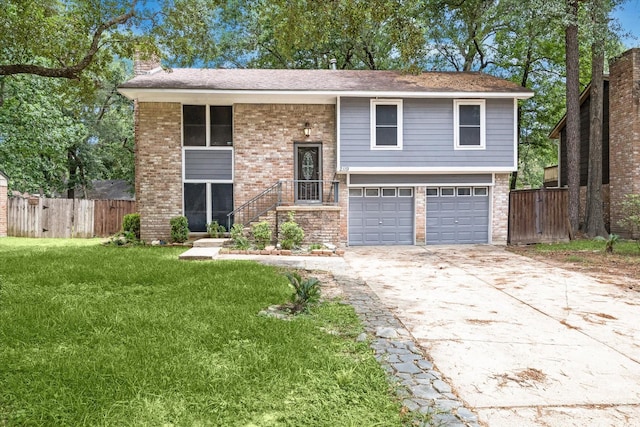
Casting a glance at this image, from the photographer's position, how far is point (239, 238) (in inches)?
460

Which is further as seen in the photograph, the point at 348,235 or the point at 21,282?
the point at 348,235

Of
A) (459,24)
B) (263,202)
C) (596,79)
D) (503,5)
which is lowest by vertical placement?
(263,202)

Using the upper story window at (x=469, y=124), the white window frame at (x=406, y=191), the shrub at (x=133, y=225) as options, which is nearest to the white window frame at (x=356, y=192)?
the white window frame at (x=406, y=191)

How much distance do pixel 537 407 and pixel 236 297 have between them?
3755 mm

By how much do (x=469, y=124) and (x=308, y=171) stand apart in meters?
5.75

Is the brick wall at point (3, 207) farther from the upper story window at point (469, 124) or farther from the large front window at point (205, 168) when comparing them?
the upper story window at point (469, 124)

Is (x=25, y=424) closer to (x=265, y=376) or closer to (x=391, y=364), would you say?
(x=265, y=376)

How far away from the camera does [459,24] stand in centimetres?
2055

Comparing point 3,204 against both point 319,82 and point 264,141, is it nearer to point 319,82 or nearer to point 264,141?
point 264,141

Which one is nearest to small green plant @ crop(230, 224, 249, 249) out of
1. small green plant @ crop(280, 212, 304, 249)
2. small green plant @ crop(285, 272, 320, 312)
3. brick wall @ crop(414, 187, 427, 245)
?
small green plant @ crop(280, 212, 304, 249)

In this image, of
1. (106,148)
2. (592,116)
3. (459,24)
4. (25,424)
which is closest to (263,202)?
(25,424)

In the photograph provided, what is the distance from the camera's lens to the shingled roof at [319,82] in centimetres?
1290

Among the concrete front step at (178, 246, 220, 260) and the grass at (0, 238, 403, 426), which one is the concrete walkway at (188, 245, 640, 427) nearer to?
the grass at (0, 238, 403, 426)

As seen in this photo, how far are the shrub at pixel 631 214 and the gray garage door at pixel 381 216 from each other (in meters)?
6.47
